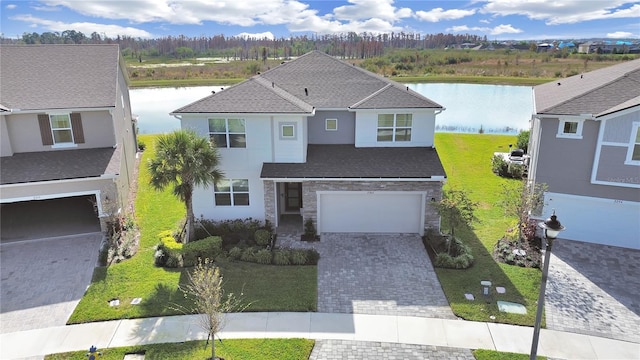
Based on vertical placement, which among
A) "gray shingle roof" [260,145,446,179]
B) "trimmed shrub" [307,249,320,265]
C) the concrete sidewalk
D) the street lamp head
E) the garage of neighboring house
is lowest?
the concrete sidewalk

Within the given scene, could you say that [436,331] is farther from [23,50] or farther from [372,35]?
[372,35]

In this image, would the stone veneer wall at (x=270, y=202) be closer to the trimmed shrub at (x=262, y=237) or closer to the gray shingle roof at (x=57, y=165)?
the trimmed shrub at (x=262, y=237)

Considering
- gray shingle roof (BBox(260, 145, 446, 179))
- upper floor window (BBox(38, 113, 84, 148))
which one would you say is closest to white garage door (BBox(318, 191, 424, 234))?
gray shingle roof (BBox(260, 145, 446, 179))

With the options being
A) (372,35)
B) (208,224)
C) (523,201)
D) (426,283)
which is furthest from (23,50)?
(372,35)

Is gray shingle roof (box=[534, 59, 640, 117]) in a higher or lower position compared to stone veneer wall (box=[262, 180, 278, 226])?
higher

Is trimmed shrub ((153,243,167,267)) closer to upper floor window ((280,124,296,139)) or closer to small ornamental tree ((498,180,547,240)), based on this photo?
upper floor window ((280,124,296,139))

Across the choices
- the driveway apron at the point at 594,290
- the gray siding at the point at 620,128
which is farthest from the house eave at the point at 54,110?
the gray siding at the point at 620,128
